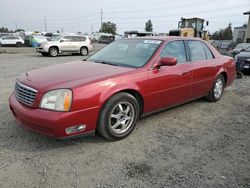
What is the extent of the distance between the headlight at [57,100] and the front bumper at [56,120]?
0.06 meters

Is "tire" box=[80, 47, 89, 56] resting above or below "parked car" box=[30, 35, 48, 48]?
below

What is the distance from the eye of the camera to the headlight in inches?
123

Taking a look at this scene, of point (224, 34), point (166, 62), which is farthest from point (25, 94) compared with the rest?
point (224, 34)

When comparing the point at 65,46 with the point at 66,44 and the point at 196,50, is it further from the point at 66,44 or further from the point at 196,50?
the point at 196,50

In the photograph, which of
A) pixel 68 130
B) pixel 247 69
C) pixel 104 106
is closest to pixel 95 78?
pixel 104 106

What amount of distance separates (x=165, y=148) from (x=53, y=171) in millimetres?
1511

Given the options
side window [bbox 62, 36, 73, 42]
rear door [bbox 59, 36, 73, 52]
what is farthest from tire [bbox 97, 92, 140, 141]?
side window [bbox 62, 36, 73, 42]

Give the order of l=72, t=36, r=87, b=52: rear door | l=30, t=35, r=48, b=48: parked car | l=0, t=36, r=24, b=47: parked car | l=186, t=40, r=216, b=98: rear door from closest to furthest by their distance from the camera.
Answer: l=186, t=40, r=216, b=98: rear door, l=72, t=36, r=87, b=52: rear door, l=30, t=35, r=48, b=48: parked car, l=0, t=36, r=24, b=47: parked car

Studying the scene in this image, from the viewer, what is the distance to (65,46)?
18594 mm

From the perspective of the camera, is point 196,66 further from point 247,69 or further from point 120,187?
point 247,69

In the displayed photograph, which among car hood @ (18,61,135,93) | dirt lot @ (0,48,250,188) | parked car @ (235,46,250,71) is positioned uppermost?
car hood @ (18,61,135,93)

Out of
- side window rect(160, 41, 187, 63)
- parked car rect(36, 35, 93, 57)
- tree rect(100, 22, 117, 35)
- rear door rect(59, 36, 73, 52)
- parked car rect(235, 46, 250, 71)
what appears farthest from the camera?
tree rect(100, 22, 117, 35)

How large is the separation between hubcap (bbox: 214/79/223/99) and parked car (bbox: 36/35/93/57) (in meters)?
14.2

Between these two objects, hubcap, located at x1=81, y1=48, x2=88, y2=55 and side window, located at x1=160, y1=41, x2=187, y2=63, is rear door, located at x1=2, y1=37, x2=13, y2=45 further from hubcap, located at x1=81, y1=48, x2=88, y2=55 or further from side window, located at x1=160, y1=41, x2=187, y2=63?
side window, located at x1=160, y1=41, x2=187, y2=63
